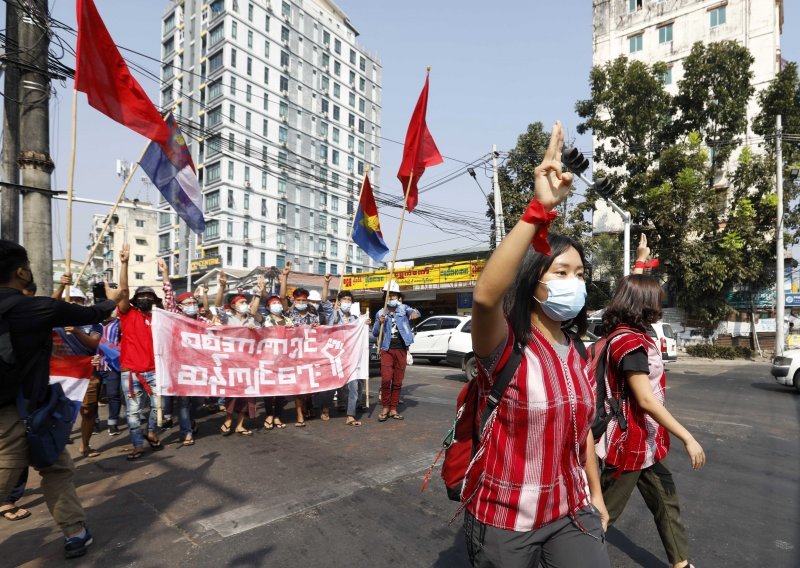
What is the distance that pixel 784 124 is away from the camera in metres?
20.8

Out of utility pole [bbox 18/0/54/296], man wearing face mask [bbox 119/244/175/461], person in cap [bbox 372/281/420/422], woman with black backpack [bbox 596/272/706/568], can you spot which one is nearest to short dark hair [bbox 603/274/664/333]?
woman with black backpack [bbox 596/272/706/568]

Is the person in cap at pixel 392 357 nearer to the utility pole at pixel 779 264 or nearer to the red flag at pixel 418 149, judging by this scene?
the red flag at pixel 418 149

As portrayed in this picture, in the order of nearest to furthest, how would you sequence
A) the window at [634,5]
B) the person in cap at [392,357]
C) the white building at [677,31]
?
the person in cap at [392,357] → the white building at [677,31] → the window at [634,5]

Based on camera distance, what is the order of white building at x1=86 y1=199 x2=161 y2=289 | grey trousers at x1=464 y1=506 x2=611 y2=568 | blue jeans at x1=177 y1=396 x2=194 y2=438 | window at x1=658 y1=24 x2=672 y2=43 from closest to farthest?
grey trousers at x1=464 y1=506 x2=611 y2=568
blue jeans at x1=177 y1=396 x2=194 y2=438
window at x1=658 y1=24 x2=672 y2=43
white building at x1=86 y1=199 x2=161 y2=289

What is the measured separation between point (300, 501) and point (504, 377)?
2978 mm

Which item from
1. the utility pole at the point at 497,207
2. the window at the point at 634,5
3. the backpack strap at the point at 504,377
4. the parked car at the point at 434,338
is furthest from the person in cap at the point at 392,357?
the window at the point at 634,5

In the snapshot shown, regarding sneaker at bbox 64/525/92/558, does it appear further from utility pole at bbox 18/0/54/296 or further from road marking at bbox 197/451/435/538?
utility pole at bbox 18/0/54/296

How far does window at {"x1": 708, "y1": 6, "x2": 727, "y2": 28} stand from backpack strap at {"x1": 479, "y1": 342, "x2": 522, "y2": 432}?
34074 millimetres

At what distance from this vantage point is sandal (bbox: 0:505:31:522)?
3.75m

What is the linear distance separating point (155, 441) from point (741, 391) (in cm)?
1216

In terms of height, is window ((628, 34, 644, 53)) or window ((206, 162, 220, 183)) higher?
window ((628, 34, 644, 53))

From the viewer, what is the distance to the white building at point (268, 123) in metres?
45.9

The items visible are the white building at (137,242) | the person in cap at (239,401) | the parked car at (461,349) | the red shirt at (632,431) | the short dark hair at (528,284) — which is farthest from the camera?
the white building at (137,242)

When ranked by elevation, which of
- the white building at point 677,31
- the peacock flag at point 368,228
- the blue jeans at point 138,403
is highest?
the white building at point 677,31
